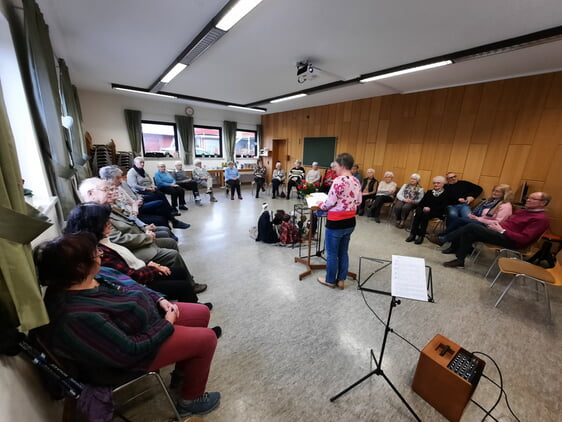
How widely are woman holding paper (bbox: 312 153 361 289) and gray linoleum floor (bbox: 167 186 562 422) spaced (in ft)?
1.11

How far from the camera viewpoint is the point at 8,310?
721mm

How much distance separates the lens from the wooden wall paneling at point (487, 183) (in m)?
3.95

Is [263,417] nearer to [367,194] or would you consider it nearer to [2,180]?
[2,180]

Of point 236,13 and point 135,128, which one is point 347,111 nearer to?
point 236,13

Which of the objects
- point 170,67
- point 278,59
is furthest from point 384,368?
point 170,67

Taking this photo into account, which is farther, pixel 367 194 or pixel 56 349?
pixel 367 194

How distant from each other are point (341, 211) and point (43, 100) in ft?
9.29

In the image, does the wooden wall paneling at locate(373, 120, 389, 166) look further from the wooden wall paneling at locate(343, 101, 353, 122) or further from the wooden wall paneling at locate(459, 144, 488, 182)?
the wooden wall paneling at locate(459, 144, 488, 182)

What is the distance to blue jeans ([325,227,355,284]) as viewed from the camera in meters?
2.22

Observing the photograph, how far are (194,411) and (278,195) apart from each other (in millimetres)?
5815

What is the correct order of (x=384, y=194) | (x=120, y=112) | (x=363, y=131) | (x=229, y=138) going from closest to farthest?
(x=384, y=194) < (x=363, y=131) < (x=120, y=112) < (x=229, y=138)

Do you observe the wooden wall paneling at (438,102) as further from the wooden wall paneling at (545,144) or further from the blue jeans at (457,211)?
the blue jeans at (457,211)

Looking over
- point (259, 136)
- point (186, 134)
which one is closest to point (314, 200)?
point (186, 134)

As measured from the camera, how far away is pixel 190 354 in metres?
1.13
